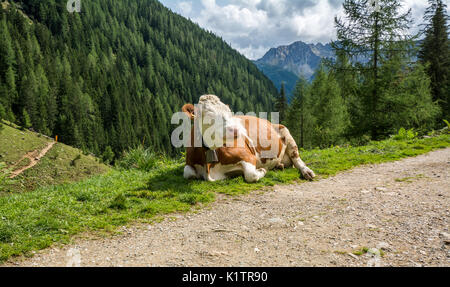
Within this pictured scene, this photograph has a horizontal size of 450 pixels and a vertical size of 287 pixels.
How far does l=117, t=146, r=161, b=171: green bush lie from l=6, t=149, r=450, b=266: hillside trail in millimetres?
4709

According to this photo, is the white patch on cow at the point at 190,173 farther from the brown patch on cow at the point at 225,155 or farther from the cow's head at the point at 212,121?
the cow's head at the point at 212,121

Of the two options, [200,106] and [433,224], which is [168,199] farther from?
[433,224]

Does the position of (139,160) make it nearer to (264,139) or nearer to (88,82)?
(264,139)

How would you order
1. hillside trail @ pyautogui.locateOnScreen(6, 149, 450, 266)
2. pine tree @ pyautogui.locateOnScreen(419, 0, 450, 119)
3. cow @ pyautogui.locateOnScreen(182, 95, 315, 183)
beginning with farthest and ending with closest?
pine tree @ pyautogui.locateOnScreen(419, 0, 450, 119), cow @ pyautogui.locateOnScreen(182, 95, 315, 183), hillside trail @ pyautogui.locateOnScreen(6, 149, 450, 266)

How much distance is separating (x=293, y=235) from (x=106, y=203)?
3.84 meters

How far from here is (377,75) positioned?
17203mm

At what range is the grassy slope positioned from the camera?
4388 cm

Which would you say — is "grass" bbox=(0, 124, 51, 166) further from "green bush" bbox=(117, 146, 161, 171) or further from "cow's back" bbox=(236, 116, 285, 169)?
"cow's back" bbox=(236, 116, 285, 169)

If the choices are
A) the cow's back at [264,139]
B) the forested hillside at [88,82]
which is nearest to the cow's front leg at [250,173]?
the cow's back at [264,139]

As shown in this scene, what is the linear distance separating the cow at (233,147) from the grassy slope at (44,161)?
39.5 m

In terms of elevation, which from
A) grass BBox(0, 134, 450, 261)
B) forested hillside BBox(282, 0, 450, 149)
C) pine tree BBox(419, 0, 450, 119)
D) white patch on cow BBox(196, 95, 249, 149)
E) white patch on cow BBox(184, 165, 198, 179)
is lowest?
grass BBox(0, 134, 450, 261)

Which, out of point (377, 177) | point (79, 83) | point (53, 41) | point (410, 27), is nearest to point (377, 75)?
point (410, 27)

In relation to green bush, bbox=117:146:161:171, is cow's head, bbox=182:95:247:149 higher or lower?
higher

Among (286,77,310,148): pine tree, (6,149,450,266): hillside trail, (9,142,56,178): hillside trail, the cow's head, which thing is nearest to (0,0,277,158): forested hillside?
(9,142,56,178): hillside trail
